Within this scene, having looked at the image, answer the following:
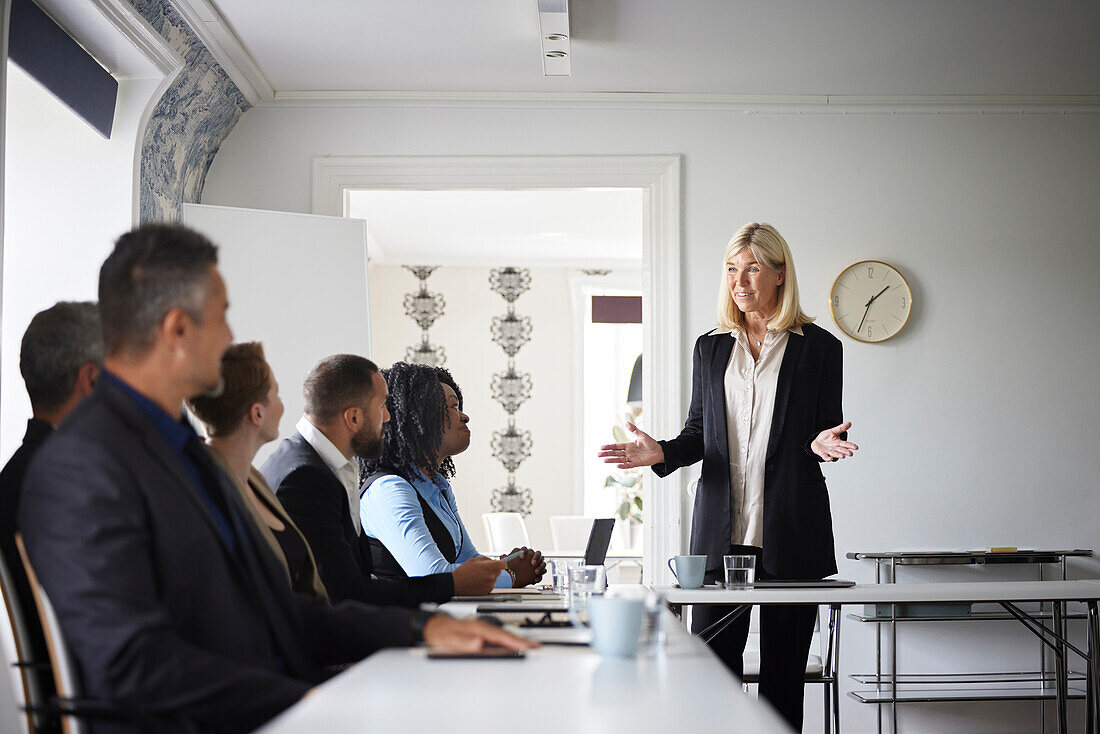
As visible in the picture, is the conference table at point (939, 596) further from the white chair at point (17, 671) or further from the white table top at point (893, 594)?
the white chair at point (17, 671)

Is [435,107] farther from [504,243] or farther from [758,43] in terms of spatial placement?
[504,243]

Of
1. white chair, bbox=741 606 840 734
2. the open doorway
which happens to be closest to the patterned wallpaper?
white chair, bbox=741 606 840 734

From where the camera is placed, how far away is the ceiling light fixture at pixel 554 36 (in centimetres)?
351

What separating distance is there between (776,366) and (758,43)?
1.72m

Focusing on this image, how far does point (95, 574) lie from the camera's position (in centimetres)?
120

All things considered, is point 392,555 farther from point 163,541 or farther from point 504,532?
point 504,532

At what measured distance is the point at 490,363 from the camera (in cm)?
871

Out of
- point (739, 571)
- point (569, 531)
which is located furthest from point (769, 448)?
point (569, 531)

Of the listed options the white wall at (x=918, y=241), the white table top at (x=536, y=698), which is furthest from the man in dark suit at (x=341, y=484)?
the white wall at (x=918, y=241)

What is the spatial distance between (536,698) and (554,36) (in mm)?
3092

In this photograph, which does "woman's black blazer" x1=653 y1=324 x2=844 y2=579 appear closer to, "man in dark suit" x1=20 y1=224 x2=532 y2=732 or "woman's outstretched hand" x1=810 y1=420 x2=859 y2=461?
"woman's outstretched hand" x1=810 y1=420 x2=859 y2=461

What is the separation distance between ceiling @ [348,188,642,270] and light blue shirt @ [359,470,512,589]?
127 inches

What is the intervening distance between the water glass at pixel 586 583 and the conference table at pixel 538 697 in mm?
348

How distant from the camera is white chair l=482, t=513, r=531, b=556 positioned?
7629 millimetres
